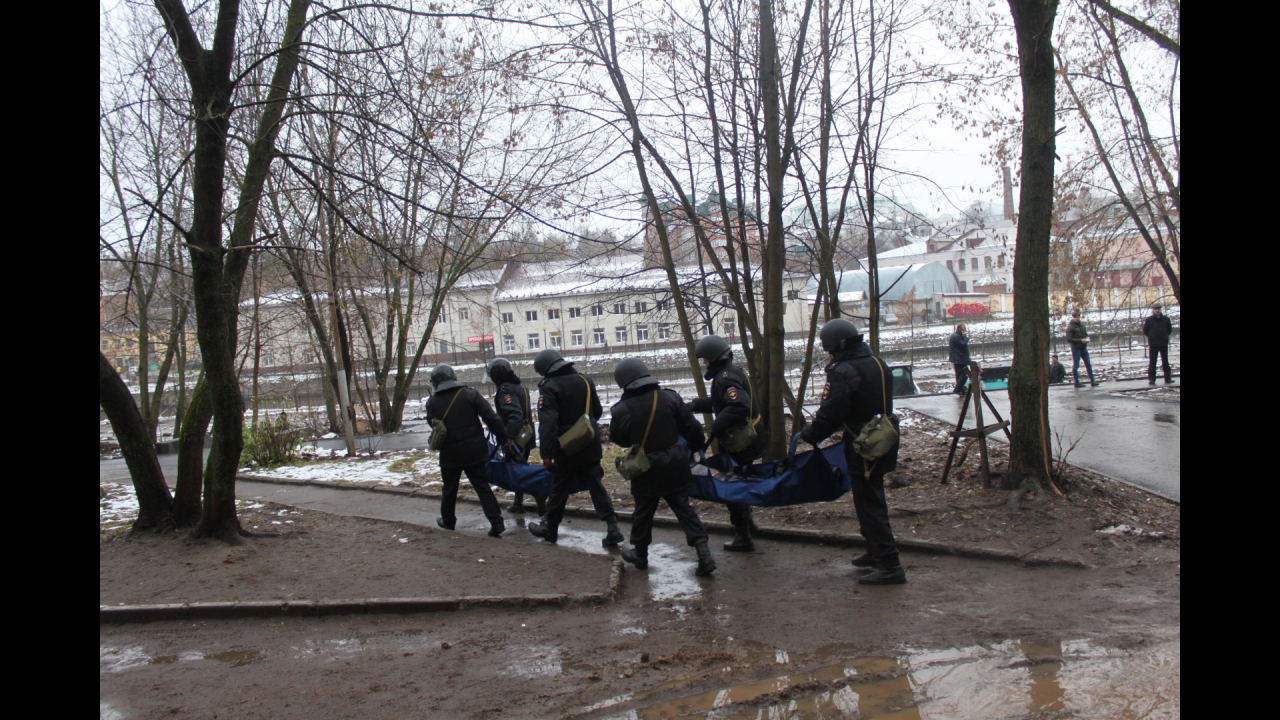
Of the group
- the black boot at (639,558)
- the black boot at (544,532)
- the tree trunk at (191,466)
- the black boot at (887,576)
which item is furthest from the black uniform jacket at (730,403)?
→ the tree trunk at (191,466)

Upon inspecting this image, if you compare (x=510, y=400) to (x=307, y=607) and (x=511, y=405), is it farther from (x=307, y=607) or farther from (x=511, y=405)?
(x=307, y=607)

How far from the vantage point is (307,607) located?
5.43m

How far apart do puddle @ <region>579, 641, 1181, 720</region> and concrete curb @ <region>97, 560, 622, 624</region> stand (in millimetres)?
1651

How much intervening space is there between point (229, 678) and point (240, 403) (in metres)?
3.23

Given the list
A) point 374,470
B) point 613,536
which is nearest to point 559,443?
point 613,536

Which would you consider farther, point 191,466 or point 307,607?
point 191,466

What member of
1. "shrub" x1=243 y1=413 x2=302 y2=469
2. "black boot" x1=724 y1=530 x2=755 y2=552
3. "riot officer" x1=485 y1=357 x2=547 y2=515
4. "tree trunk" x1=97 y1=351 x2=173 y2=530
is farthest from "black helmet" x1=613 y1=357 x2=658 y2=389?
"shrub" x1=243 y1=413 x2=302 y2=469

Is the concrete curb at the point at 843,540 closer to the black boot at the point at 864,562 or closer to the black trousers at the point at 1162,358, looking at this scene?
the black boot at the point at 864,562

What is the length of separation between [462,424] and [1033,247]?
19.2ft

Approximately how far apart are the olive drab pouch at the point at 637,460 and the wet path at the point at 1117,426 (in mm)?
3454

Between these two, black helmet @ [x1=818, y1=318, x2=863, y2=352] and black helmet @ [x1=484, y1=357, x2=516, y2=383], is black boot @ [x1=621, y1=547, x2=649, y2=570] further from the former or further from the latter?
black helmet @ [x1=484, y1=357, x2=516, y2=383]

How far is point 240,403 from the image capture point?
700 cm

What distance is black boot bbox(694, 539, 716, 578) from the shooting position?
599cm
